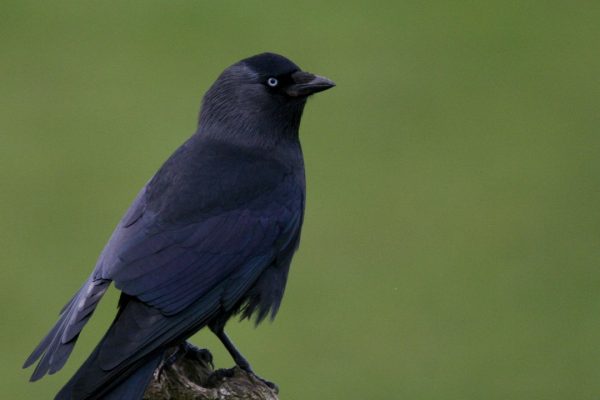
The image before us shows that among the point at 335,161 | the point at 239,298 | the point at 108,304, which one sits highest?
the point at 239,298

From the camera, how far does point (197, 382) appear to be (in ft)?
22.2

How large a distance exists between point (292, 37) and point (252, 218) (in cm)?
767

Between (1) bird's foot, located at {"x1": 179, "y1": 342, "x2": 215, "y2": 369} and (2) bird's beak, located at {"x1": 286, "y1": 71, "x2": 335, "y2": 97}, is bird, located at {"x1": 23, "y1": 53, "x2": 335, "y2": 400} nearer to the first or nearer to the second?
(2) bird's beak, located at {"x1": 286, "y1": 71, "x2": 335, "y2": 97}

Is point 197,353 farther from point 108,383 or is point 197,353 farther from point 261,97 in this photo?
Answer: point 261,97

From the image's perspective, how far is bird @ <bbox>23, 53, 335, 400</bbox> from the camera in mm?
6410

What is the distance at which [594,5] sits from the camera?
15.9 m

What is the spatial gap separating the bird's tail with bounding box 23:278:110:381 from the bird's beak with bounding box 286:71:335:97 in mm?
1736

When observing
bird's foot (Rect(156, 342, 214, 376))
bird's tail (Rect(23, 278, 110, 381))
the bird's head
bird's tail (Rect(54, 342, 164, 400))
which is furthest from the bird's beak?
bird's tail (Rect(54, 342, 164, 400))

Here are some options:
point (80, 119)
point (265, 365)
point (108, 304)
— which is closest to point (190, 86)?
point (80, 119)

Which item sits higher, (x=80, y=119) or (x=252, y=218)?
(x=252, y=218)

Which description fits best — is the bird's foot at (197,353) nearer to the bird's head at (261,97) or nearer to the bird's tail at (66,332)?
the bird's tail at (66,332)

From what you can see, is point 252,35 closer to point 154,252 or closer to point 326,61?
point 326,61

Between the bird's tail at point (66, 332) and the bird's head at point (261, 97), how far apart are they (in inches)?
59.0

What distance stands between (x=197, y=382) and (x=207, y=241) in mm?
706
